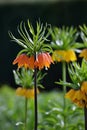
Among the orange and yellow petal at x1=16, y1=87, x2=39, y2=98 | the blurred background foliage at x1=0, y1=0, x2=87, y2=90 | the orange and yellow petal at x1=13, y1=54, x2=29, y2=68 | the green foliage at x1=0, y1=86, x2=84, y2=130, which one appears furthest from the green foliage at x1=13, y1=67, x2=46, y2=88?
the blurred background foliage at x1=0, y1=0, x2=87, y2=90

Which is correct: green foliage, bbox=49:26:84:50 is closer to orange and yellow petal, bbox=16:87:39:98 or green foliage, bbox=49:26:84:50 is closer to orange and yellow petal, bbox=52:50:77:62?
orange and yellow petal, bbox=52:50:77:62

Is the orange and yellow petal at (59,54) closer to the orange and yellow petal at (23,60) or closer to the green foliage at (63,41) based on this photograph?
the green foliage at (63,41)

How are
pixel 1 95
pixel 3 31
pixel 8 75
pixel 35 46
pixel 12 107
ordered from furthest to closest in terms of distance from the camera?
pixel 3 31, pixel 8 75, pixel 1 95, pixel 12 107, pixel 35 46

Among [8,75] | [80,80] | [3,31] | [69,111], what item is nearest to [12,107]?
[69,111]

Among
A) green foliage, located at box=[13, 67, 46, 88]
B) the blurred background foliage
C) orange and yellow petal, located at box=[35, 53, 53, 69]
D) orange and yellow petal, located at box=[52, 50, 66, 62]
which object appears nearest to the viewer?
orange and yellow petal, located at box=[35, 53, 53, 69]

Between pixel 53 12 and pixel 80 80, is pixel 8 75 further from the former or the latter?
pixel 80 80

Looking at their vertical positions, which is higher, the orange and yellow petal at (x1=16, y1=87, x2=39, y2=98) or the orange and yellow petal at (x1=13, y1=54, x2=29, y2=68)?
the orange and yellow petal at (x1=13, y1=54, x2=29, y2=68)
